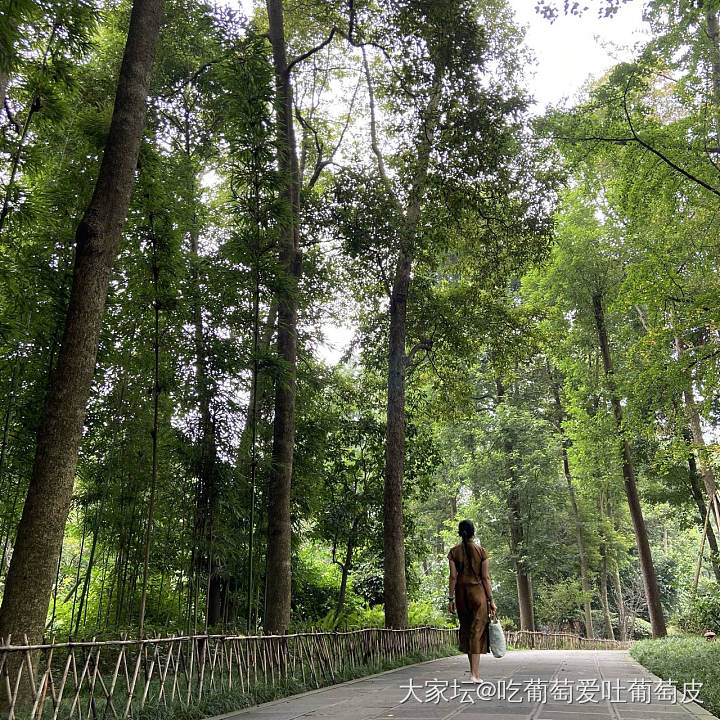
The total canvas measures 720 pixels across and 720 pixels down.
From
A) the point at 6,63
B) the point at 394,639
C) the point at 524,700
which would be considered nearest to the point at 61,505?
the point at 6,63

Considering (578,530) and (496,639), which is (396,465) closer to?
(496,639)

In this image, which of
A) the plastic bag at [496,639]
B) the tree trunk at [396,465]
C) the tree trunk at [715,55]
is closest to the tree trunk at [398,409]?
the tree trunk at [396,465]

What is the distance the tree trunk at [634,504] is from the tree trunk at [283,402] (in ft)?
32.9

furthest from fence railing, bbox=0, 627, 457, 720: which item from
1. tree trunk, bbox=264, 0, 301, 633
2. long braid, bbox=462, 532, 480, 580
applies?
long braid, bbox=462, 532, 480, 580

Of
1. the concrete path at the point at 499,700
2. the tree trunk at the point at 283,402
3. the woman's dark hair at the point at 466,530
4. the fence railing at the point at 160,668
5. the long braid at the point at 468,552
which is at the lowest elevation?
the concrete path at the point at 499,700

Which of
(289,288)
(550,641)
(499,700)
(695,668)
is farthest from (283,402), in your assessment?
(550,641)

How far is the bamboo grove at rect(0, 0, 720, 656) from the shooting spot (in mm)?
6199

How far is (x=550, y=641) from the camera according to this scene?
75.2ft

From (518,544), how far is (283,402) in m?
16.7

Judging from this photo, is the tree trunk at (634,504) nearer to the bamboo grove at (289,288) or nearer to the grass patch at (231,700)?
the bamboo grove at (289,288)

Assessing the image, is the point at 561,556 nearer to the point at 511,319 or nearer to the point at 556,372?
the point at 556,372

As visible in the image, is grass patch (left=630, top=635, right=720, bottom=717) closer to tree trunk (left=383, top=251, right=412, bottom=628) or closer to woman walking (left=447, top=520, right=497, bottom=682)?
woman walking (left=447, top=520, right=497, bottom=682)

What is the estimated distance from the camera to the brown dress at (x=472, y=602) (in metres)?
6.40

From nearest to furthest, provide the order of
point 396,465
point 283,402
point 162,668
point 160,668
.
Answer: point 160,668 < point 162,668 < point 283,402 < point 396,465
